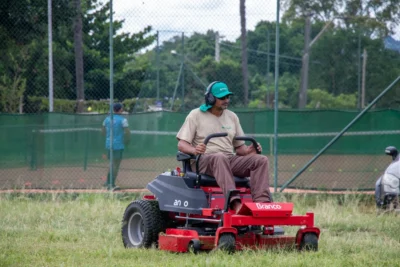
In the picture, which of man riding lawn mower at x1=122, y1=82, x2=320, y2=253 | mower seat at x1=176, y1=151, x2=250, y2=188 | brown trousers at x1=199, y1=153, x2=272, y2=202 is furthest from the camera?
mower seat at x1=176, y1=151, x2=250, y2=188

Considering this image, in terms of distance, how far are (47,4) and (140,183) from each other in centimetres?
383

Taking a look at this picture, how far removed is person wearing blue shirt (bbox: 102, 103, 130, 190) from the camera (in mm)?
15781

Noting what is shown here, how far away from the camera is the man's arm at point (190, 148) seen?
8.91 metres

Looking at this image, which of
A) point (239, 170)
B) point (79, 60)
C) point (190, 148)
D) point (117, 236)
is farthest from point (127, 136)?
point (239, 170)

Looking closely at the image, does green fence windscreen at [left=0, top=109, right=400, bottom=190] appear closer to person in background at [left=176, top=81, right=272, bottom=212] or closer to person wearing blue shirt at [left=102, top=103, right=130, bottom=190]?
person wearing blue shirt at [left=102, top=103, right=130, bottom=190]

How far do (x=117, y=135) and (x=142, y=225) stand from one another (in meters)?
6.41

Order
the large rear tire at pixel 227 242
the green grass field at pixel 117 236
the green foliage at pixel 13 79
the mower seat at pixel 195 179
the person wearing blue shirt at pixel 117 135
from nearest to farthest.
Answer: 1. the green grass field at pixel 117 236
2. the large rear tire at pixel 227 242
3. the mower seat at pixel 195 179
4. the person wearing blue shirt at pixel 117 135
5. the green foliage at pixel 13 79

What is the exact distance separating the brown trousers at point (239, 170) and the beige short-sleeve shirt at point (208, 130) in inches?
11.3

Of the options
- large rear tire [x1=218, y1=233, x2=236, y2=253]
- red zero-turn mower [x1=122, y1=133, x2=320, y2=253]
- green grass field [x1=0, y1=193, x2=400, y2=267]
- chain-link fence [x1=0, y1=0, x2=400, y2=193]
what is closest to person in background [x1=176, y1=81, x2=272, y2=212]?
red zero-turn mower [x1=122, y1=133, x2=320, y2=253]

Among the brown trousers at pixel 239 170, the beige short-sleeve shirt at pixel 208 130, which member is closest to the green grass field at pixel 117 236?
the brown trousers at pixel 239 170

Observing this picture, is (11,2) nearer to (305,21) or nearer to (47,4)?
(47,4)

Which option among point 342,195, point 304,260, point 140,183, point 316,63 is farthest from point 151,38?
point 304,260

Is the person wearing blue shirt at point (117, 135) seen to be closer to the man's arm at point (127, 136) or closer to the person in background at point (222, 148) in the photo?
the man's arm at point (127, 136)

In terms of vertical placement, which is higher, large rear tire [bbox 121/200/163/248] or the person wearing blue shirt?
the person wearing blue shirt
